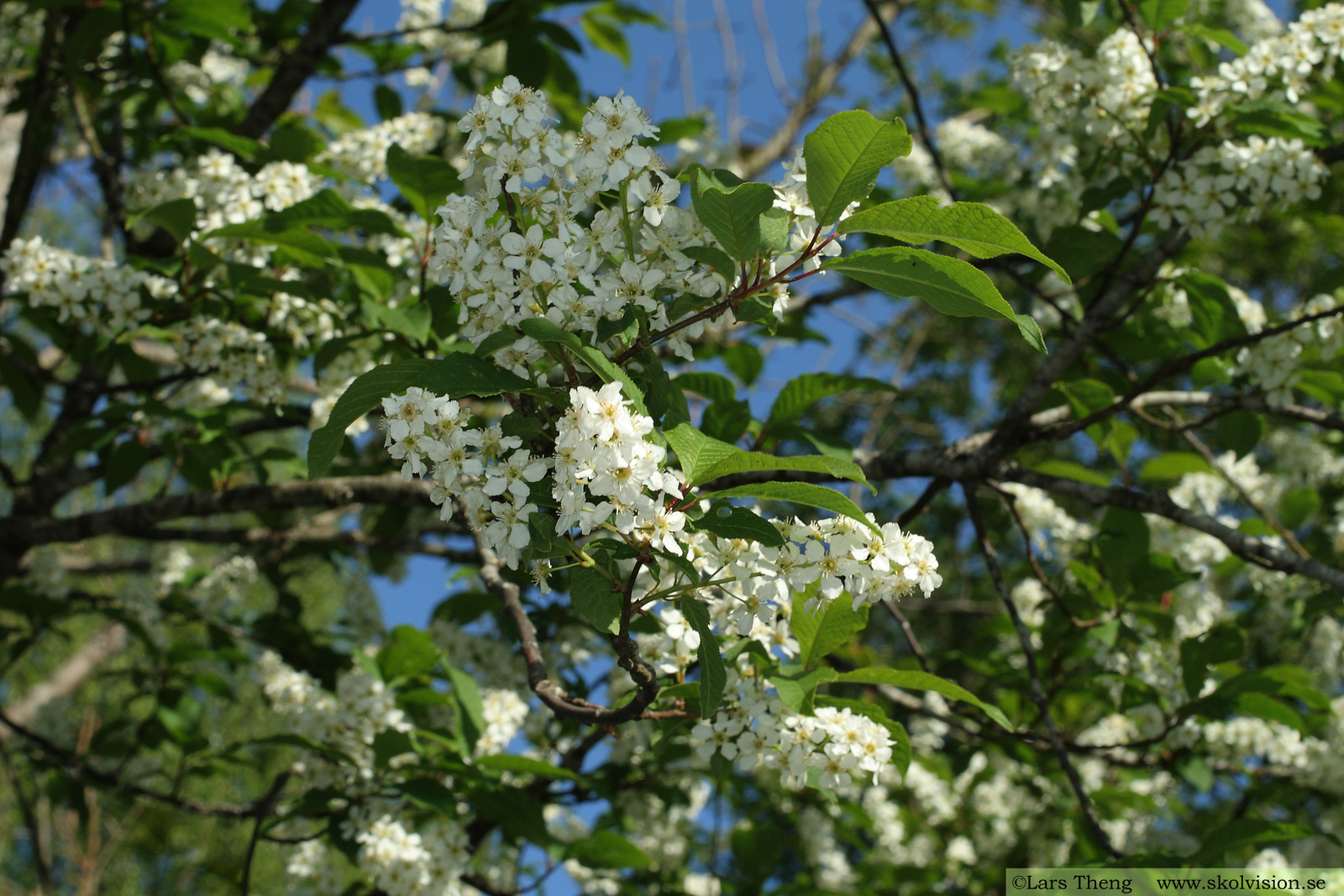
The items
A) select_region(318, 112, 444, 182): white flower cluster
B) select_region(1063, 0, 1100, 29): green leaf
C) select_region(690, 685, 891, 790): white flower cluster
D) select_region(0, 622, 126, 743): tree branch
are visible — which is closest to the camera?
select_region(690, 685, 891, 790): white flower cluster

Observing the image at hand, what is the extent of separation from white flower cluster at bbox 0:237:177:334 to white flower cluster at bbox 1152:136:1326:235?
3.19 metres

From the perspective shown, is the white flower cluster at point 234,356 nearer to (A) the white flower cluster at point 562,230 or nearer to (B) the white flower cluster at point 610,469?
(A) the white flower cluster at point 562,230

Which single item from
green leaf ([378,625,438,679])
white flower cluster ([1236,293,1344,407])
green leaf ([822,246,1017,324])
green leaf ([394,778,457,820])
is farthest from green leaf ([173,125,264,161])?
white flower cluster ([1236,293,1344,407])

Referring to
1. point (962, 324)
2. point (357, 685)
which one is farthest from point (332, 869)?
point (962, 324)

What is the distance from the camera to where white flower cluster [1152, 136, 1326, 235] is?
2.96m

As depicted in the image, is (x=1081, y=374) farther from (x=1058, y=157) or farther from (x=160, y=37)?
(x=160, y=37)

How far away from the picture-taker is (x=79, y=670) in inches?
318

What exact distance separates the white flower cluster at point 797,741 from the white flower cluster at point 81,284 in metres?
2.21

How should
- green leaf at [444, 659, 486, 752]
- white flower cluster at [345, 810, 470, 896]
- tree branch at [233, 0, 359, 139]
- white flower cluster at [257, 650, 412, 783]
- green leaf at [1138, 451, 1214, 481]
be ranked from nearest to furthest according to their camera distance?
white flower cluster at [345, 810, 470, 896], green leaf at [444, 659, 486, 752], white flower cluster at [257, 650, 412, 783], green leaf at [1138, 451, 1214, 481], tree branch at [233, 0, 359, 139]

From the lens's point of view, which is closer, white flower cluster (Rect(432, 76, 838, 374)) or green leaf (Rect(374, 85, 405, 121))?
white flower cluster (Rect(432, 76, 838, 374))

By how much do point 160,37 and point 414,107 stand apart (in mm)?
2633

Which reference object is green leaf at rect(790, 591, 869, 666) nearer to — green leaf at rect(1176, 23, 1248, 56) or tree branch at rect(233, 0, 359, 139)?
green leaf at rect(1176, 23, 1248, 56)

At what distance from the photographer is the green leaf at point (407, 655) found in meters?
3.04

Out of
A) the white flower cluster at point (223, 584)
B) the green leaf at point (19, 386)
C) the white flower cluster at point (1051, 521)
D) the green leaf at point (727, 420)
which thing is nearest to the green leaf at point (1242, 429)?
the white flower cluster at point (1051, 521)
